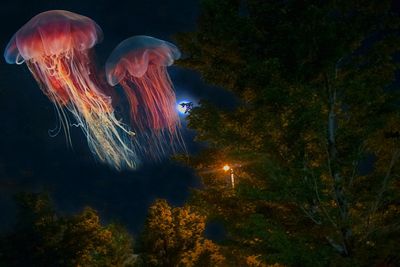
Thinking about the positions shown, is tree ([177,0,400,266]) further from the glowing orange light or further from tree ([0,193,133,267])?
tree ([0,193,133,267])

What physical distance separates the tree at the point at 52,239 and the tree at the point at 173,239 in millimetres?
3053

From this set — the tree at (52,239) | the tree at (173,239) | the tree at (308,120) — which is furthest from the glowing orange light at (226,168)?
the tree at (52,239)

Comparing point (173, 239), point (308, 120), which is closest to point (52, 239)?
point (173, 239)

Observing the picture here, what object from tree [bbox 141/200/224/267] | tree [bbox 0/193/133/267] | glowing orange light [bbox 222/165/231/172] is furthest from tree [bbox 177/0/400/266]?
tree [bbox 0/193/133/267]

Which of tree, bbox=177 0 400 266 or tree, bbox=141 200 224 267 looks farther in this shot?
tree, bbox=141 200 224 267

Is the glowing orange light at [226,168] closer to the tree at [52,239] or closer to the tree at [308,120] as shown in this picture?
the tree at [308,120]

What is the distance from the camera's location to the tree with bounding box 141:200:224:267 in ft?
63.7

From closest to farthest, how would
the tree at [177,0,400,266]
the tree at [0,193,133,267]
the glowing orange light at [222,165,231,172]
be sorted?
the tree at [177,0,400,266], the glowing orange light at [222,165,231,172], the tree at [0,193,133,267]

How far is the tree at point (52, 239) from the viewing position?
1995cm

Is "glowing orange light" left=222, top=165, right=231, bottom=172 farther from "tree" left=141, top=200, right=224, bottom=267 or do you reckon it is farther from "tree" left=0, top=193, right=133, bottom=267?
"tree" left=0, top=193, right=133, bottom=267

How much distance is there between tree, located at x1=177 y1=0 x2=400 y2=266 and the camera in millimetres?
7949

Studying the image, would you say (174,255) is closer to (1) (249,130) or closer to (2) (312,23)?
(1) (249,130)

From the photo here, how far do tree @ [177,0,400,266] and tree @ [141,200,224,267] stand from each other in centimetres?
1075

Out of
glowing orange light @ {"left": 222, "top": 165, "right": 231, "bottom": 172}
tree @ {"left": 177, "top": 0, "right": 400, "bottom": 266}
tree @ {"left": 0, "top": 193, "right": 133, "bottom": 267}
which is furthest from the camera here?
tree @ {"left": 0, "top": 193, "right": 133, "bottom": 267}
